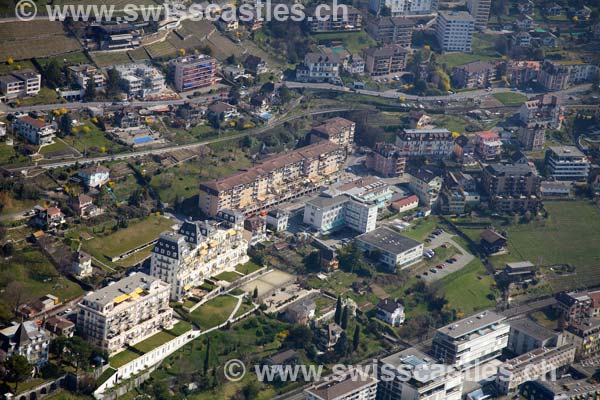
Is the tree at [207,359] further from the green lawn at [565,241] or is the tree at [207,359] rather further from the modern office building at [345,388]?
the green lawn at [565,241]

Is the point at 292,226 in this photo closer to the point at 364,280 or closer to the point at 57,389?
the point at 364,280

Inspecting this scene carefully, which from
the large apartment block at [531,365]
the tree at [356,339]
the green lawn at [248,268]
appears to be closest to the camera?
the large apartment block at [531,365]

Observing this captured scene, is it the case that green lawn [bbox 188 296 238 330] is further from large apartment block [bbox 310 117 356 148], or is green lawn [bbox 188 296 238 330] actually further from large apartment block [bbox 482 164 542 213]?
large apartment block [bbox 482 164 542 213]

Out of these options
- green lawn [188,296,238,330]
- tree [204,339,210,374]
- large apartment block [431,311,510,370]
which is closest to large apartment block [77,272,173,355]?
green lawn [188,296,238,330]

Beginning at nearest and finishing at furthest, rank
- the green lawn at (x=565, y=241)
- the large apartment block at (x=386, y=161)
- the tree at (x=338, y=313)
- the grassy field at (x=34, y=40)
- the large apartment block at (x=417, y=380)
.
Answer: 1. the large apartment block at (x=417, y=380)
2. the tree at (x=338, y=313)
3. the green lawn at (x=565, y=241)
4. the large apartment block at (x=386, y=161)
5. the grassy field at (x=34, y=40)

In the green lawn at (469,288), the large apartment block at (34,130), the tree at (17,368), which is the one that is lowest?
the green lawn at (469,288)

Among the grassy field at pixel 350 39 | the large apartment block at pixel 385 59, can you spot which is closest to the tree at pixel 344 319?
the large apartment block at pixel 385 59

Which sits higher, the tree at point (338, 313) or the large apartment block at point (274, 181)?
the large apartment block at point (274, 181)

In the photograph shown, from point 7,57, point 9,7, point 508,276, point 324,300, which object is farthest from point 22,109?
point 508,276
